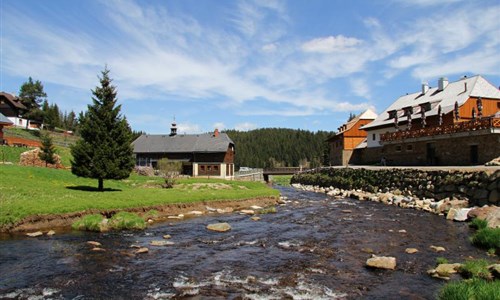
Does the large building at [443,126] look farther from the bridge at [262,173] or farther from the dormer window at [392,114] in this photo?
the bridge at [262,173]

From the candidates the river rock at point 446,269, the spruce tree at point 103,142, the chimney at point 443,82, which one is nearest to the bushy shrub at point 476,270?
the river rock at point 446,269

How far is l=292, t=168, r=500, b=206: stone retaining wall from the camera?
26.4 m

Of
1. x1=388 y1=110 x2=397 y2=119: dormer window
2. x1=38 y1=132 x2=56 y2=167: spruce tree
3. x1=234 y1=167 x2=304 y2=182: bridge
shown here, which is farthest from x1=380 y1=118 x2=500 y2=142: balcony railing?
x1=38 y1=132 x2=56 y2=167: spruce tree

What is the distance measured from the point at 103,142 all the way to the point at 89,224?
10.6m

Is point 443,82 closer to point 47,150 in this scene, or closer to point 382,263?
point 382,263

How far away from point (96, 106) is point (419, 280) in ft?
85.6

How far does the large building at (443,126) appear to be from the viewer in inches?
1385

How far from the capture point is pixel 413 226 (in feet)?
72.9

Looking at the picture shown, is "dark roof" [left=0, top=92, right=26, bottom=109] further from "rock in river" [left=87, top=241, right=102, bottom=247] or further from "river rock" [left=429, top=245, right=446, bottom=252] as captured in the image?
"river rock" [left=429, top=245, right=446, bottom=252]

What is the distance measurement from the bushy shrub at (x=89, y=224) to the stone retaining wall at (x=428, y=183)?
85.5 feet

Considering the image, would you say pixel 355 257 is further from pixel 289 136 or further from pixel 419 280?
pixel 289 136

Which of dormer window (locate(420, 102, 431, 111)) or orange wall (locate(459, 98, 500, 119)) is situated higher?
dormer window (locate(420, 102, 431, 111))

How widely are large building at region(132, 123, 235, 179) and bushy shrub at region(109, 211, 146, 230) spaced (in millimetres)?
44417

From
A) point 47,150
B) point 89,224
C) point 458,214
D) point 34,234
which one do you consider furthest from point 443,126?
point 47,150
